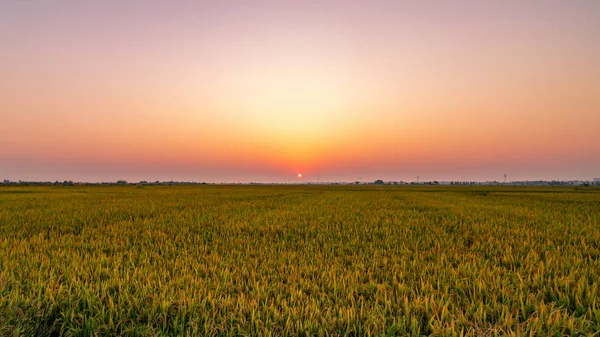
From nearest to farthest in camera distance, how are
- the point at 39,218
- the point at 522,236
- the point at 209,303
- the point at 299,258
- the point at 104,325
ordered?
the point at 104,325 < the point at 209,303 < the point at 299,258 < the point at 522,236 < the point at 39,218

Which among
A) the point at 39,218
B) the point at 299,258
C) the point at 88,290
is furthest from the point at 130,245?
the point at 39,218

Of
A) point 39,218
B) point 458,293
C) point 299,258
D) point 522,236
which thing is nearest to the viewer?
point 458,293

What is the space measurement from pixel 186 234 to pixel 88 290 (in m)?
5.04

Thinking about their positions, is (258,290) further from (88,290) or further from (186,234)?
(186,234)

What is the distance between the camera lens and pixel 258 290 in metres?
3.47

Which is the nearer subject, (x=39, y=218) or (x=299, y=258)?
(x=299, y=258)

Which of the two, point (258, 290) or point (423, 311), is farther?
point (258, 290)

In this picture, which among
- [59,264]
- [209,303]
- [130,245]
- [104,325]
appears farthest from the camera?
[130,245]

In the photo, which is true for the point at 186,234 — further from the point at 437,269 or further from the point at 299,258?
the point at 437,269

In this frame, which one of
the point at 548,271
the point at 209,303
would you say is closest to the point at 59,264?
the point at 209,303

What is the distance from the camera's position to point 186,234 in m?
8.27

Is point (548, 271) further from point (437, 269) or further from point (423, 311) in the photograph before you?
point (423, 311)

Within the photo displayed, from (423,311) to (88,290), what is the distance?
153 inches

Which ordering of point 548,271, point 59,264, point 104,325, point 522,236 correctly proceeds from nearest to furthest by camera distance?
1. point 104,325
2. point 548,271
3. point 59,264
4. point 522,236
